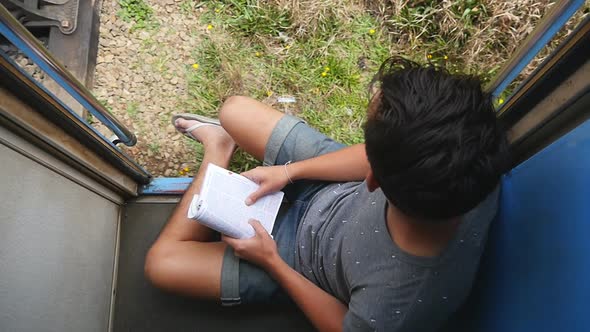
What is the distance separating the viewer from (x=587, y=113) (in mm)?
770

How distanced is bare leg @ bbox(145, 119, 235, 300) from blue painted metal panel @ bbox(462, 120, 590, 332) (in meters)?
0.69

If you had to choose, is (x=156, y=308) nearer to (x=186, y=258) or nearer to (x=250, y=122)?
(x=186, y=258)

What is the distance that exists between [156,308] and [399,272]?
35.3 inches

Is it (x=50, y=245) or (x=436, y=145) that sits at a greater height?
(x=436, y=145)

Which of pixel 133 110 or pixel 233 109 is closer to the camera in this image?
pixel 233 109

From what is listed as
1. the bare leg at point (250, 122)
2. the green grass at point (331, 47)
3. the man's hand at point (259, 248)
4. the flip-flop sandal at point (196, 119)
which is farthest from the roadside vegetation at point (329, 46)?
the man's hand at point (259, 248)

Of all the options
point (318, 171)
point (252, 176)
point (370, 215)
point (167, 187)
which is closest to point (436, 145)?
point (370, 215)

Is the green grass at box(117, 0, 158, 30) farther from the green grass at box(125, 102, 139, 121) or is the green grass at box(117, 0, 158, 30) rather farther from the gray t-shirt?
the gray t-shirt

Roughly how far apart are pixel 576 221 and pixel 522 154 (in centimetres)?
29

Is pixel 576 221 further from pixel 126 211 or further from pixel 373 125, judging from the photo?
→ pixel 126 211

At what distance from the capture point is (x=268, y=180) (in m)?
1.25

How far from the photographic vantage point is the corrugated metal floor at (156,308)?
1360 millimetres

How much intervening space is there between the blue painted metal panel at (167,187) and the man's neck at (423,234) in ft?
2.91

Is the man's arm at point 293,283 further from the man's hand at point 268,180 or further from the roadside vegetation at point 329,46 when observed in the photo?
the roadside vegetation at point 329,46
